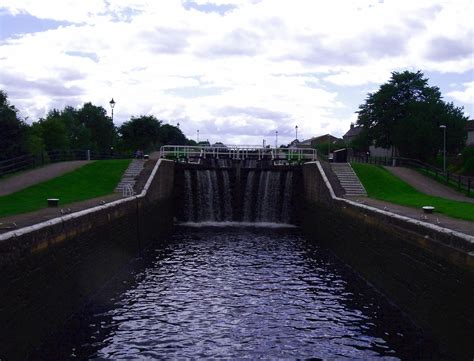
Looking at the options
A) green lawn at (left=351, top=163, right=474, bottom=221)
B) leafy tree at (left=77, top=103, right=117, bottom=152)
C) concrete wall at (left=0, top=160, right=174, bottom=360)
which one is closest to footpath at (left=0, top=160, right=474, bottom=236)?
green lawn at (left=351, top=163, right=474, bottom=221)

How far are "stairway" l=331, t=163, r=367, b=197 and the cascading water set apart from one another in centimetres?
421

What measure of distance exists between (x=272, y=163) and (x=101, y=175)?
14.4m

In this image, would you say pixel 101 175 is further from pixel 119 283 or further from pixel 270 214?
pixel 119 283

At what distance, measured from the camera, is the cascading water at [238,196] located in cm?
4281

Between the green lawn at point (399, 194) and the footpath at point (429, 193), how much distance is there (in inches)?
28.4

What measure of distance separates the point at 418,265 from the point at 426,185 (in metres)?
23.2

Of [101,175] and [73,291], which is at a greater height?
[101,175]

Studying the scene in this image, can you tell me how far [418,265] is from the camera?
17.2 m

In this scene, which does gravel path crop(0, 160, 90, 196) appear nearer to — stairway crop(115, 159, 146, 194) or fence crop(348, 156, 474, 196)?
stairway crop(115, 159, 146, 194)

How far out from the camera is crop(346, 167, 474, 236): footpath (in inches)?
A: 758

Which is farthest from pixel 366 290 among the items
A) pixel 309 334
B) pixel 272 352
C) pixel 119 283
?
pixel 119 283

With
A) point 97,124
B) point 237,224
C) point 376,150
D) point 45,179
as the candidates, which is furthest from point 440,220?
point 97,124

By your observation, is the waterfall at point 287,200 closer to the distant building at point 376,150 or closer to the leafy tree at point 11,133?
the leafy tree at point 11,133

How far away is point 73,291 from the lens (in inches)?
701
